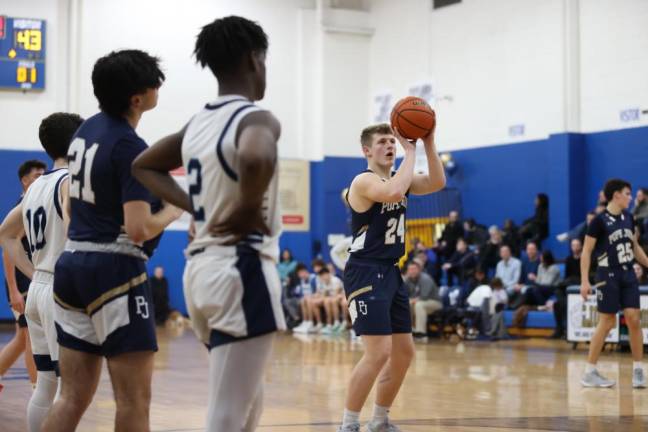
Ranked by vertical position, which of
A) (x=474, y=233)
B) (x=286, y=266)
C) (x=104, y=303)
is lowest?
(x=286, y=266)

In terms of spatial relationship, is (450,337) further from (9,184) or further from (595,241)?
(9,184)

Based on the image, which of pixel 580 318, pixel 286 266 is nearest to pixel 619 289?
pixel 580 318

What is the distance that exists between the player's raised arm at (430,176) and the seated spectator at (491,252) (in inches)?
477

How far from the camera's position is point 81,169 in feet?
13.0

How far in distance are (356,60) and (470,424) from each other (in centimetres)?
1791

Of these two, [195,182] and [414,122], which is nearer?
[195,182]

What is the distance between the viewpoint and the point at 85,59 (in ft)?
71.5

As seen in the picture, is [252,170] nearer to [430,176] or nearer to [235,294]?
Result: [235,294]

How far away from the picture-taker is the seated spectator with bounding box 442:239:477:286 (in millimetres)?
18500

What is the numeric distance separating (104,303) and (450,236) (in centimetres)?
1622

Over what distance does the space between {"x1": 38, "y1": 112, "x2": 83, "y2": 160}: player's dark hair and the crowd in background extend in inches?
424

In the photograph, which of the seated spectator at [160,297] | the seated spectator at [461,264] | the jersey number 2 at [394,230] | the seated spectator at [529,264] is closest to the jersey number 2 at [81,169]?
the jersey number 2 at [394,230]

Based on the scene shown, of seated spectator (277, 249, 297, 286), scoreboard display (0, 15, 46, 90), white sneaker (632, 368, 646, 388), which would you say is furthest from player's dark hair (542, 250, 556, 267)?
scoreboard display (0, 15, 46, 90)

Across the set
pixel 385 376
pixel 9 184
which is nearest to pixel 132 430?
pixel 385 376
